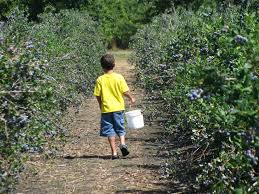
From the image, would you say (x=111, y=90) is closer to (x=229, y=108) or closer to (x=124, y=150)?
(x=124, y=150)

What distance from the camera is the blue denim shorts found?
8.14 metres

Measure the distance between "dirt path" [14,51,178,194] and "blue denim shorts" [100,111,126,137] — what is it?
343mm

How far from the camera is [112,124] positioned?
8188mm

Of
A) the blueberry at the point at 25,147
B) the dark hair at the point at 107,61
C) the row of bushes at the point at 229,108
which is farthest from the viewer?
the dark hair at the point at 107,61

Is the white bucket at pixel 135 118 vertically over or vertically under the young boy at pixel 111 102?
under

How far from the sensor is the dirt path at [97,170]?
21.3 ft

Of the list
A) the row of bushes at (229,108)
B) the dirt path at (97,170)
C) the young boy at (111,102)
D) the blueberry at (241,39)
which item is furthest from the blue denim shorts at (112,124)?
the blueberry at (241,39)

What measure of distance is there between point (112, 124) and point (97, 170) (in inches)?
37.8

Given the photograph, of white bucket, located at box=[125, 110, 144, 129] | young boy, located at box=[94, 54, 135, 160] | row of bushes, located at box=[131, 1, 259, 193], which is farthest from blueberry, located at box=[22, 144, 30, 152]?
white bucket, located at box=[125, 110, 144, 129]

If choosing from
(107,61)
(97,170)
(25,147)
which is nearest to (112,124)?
(107,61)

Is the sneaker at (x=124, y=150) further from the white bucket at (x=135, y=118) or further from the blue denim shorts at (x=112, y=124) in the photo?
the white bucket at (x=135, y=118)

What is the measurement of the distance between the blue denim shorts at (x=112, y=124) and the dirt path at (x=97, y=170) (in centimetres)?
34

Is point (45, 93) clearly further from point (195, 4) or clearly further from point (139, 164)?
point (195, 4)

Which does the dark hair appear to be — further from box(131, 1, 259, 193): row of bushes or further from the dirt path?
box(131, 1, 259, 193): row of bushes
